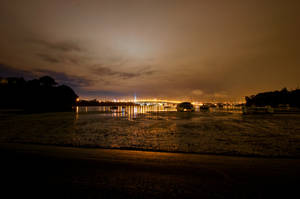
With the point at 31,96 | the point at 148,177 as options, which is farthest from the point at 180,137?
A: the point at 31,96

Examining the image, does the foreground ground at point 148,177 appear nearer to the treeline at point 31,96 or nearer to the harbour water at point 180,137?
the harbour water at point 180,137

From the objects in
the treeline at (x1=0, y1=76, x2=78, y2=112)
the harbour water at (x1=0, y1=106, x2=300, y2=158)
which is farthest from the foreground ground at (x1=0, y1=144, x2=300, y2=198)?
the treeline at (x1=0, y1=76, x2=78, y2=112)

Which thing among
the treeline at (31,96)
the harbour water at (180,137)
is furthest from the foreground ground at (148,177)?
the treeline at (31,96)

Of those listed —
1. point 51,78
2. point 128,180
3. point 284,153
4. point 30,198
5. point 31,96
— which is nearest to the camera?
point 30,198

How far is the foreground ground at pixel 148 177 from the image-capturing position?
3023 millimetres

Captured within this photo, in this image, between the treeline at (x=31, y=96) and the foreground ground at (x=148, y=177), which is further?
the treeline at (x=31, y=96)

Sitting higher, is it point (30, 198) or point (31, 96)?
point (31, 96)

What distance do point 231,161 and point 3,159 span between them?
25.9ft

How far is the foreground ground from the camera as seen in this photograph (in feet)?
9.92

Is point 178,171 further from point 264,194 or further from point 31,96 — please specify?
point 31,96

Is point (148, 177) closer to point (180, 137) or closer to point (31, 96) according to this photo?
point (180, 137)

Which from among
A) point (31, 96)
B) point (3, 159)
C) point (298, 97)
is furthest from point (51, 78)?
point (298, 97)

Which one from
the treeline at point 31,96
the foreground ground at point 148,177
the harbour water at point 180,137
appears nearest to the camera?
the foreground ground at point 148,177

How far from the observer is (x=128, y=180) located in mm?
3523
